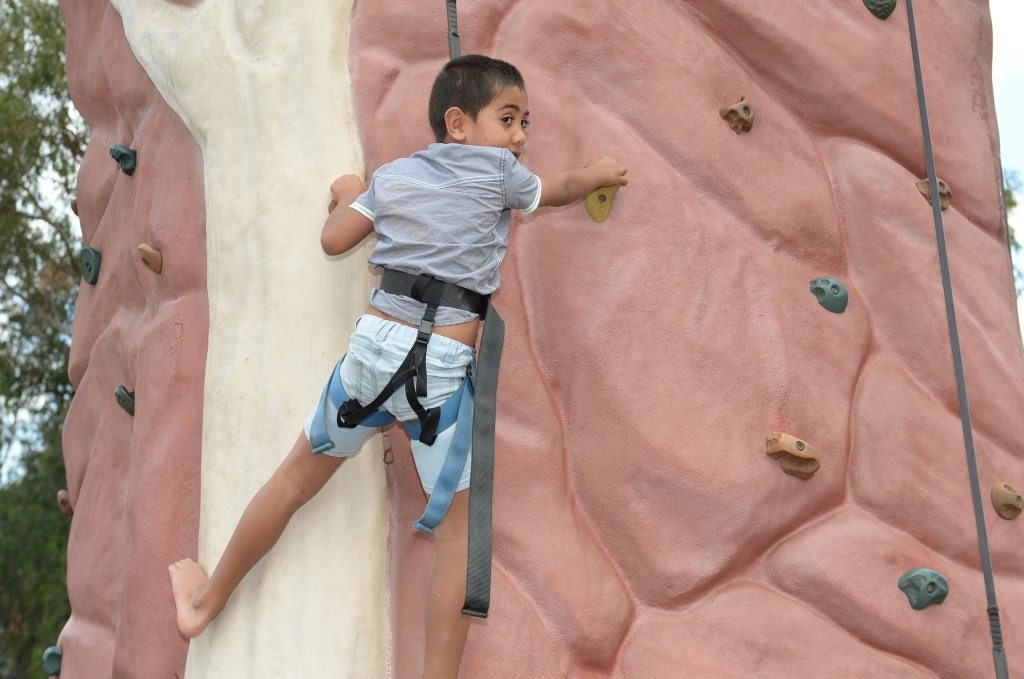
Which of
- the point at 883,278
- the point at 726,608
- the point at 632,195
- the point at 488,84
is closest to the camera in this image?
the point at 488,84

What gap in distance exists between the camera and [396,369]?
2113 mm

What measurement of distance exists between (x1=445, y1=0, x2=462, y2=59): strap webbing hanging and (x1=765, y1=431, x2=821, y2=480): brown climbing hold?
106 centimetres

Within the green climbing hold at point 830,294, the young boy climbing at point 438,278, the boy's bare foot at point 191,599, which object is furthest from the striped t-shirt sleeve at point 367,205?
the green climbing hold at point 830,294

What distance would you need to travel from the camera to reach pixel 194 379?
264 cm

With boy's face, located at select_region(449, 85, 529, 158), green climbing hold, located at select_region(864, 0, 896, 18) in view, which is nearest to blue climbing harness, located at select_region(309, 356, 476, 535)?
boy's face, located at select_region(449, 85, 529, 158)

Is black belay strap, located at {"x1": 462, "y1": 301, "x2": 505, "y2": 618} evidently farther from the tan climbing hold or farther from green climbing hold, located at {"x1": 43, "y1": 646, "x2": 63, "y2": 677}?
green climbing hold, located at {"x1": 43, "y1": 646, "x2": 63, "y2": 677}

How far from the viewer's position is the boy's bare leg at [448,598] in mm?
2150

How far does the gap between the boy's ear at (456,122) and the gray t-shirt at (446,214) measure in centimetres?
2

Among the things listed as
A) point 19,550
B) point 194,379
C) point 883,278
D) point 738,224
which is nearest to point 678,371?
point 738,224

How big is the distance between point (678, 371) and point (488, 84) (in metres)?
0.75

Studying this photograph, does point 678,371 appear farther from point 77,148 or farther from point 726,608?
point 77,148

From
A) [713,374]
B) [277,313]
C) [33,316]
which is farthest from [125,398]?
[33,316]

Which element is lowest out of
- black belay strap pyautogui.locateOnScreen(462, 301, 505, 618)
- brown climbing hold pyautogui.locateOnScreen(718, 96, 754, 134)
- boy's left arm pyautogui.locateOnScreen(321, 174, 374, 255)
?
black belay strap pyautogui.locateOnScreen(462, 301, 505, 618)

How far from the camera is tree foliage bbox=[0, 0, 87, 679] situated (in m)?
9.12
